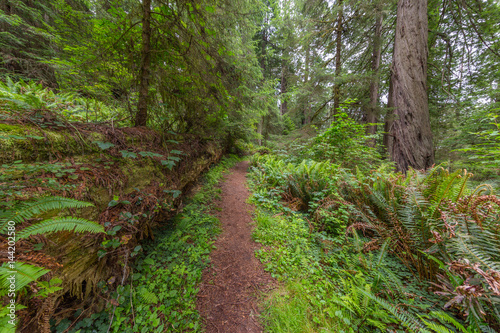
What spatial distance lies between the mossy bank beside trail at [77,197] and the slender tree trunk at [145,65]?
524mm

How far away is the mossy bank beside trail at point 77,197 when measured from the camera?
1072 mm

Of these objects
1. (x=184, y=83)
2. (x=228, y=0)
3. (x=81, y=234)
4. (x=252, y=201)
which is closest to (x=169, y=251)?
(x=81, y=234)

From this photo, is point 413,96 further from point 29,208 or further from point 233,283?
point 29,208

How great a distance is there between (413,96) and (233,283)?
5.89 m

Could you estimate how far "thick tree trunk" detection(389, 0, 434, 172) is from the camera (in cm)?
384

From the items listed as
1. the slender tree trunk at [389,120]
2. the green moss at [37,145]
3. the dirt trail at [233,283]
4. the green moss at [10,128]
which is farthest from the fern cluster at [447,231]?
the green moss at [10,128]

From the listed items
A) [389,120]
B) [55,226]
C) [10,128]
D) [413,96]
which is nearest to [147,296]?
[55,226]

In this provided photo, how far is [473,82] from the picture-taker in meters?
5.43

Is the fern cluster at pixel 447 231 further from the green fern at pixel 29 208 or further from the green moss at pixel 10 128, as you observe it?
the green moss at pixel 10 128

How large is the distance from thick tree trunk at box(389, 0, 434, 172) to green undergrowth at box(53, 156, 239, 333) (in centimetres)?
516

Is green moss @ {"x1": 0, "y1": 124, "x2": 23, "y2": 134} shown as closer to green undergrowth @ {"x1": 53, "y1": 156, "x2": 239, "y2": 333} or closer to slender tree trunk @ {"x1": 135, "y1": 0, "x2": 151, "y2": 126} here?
slender tree trunk @ {"x1": 135, "y1": 0, "x2": 151, "y2": 126}

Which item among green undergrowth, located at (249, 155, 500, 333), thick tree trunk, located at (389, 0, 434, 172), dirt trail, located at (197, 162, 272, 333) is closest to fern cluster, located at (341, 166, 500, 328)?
green undergrowth, located at (249, 155, 500, 333)

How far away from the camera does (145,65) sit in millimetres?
2494

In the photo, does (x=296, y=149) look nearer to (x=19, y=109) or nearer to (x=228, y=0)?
(x=228, y=0)
